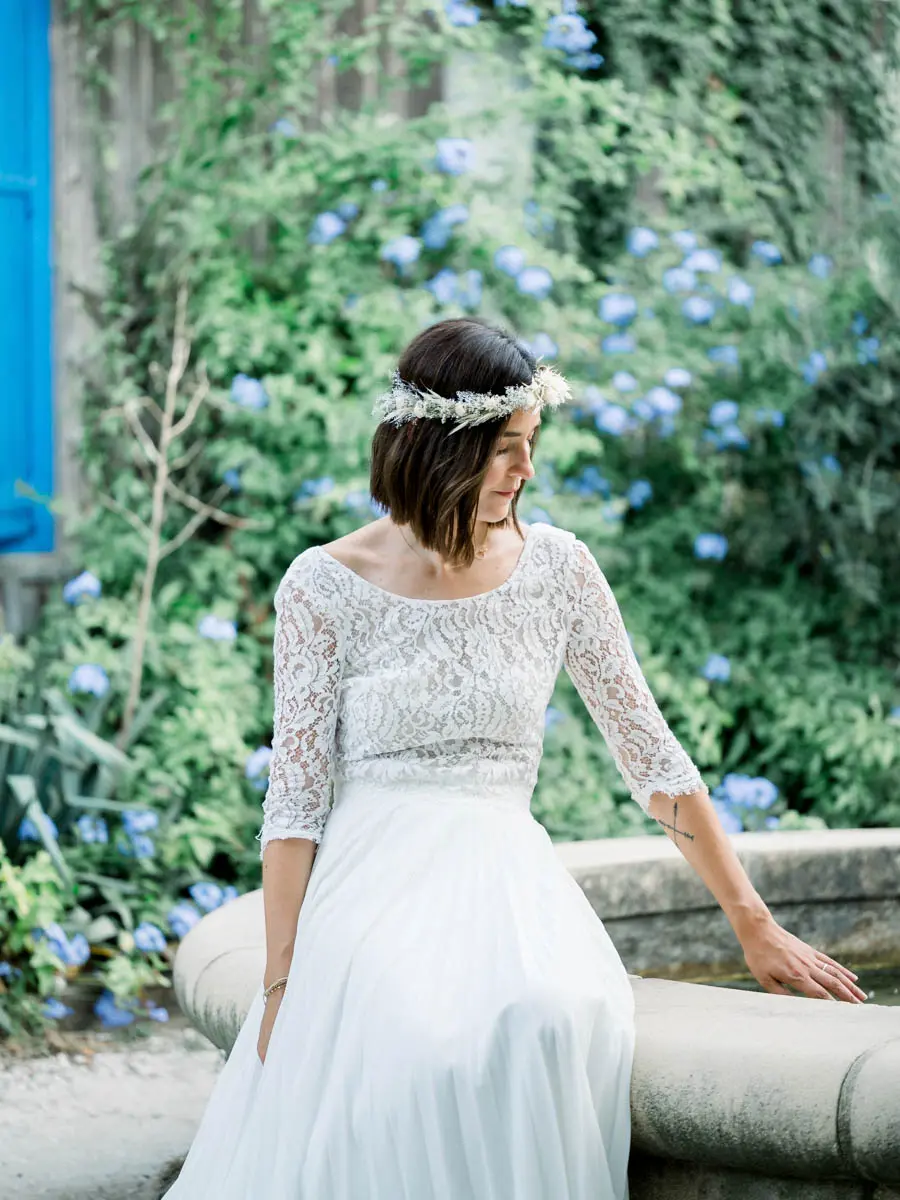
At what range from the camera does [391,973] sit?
2061 millimetres

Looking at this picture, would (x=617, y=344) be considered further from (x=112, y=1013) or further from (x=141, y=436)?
(x=112, y=1013)

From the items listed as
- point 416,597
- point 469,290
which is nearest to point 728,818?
point 469,290

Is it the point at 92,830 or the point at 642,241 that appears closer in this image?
the point at 92,830

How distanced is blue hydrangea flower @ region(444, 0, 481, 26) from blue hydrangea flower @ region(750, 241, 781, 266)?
113 cm

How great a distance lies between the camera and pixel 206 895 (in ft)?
13.5

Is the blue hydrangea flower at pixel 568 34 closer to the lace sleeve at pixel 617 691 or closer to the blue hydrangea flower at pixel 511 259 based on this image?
the blue hydrangea flower at pixel 511 259

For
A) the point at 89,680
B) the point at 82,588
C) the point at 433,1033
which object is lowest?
the point at 89,680

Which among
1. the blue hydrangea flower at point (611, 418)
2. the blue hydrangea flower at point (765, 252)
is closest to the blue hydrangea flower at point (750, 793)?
the blue hydrangea flower at point (611, 418)

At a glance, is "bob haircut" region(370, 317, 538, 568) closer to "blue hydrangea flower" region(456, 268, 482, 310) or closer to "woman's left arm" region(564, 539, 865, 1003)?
"woman's left arm" region(564, 539, 865, 1003)

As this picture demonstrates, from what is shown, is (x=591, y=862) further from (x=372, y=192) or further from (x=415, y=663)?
(x=372, y=192)

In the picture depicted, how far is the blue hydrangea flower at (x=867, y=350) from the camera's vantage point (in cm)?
500

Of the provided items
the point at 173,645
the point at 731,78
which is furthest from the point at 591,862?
the point at 731,78

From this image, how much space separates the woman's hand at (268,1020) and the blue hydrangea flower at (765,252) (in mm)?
3595

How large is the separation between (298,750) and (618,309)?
2.95m
